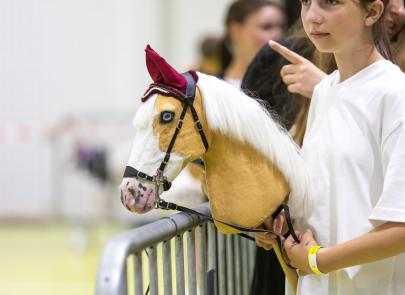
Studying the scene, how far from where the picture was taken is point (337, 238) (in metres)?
1.66

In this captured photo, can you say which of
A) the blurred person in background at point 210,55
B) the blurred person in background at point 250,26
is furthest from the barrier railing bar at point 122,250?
the blurred person in background at point 210,55

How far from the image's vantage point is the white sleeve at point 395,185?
1.54 metres

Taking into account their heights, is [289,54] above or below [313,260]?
above

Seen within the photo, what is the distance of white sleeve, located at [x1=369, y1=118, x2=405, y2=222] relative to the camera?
1538mm

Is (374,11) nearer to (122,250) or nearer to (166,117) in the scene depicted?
(166,117)

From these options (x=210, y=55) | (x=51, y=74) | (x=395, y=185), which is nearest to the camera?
(x=395, y=185)

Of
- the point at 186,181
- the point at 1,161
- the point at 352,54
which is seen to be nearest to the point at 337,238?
the point at 352,54

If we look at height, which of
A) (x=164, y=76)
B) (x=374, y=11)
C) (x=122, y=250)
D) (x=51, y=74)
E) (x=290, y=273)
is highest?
(x=374, y=11)

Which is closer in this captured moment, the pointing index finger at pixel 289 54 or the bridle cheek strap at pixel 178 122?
the bridle cheek strap at pixel 178 122

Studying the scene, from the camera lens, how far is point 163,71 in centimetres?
164

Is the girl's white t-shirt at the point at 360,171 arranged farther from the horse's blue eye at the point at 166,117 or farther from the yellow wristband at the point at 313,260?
the horse's blue eye at the point at 166,117

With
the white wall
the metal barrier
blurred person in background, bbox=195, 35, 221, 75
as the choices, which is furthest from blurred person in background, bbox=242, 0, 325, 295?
the white wall

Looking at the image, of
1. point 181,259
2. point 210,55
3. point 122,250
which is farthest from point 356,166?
point 210,55

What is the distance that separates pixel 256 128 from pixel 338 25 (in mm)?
264
